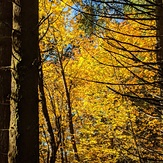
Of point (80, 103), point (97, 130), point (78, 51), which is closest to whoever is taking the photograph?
point (97, 130)

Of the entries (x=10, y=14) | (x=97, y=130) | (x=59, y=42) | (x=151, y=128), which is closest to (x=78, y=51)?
(x=59, y=42)

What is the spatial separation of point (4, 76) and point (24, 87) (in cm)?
59

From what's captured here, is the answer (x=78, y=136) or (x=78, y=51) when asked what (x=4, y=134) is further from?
(x=78, y=51)

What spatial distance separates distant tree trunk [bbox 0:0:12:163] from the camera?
239 centimetres

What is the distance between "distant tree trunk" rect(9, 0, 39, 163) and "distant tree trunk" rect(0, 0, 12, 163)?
0.21 m

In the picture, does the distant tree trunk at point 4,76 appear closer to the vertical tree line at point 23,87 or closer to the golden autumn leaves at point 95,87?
the vertical tree line at point 23,87

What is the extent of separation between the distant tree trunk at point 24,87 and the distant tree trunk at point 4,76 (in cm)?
21

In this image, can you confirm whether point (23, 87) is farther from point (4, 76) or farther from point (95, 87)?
point (95, 87)

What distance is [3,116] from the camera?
7.91ft

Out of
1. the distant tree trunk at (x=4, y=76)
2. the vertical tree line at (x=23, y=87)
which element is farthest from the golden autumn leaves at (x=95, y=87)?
the vertical tree line at (x=23, y=87)

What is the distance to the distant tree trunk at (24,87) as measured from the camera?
1.97m

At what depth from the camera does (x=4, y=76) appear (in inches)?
102

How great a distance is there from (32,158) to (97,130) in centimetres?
923

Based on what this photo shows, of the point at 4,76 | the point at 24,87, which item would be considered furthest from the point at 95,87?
the point at 24,87
